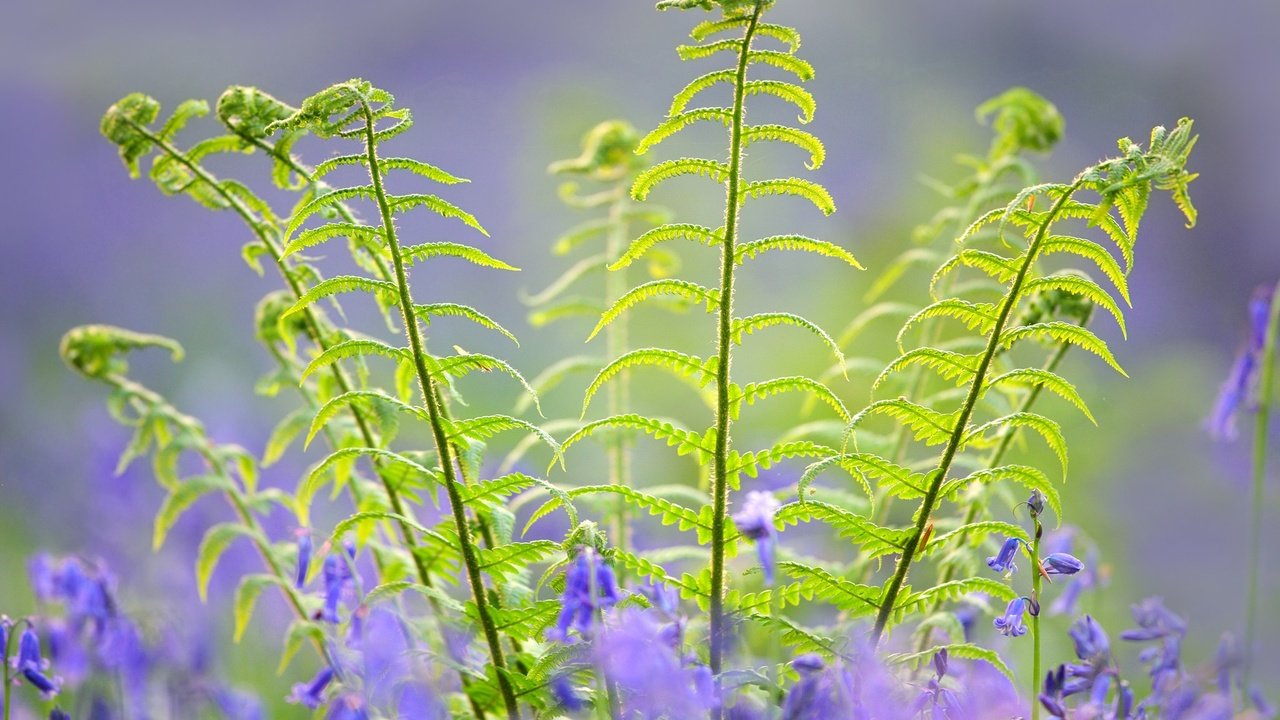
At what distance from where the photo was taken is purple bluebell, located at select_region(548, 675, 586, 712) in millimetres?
1354

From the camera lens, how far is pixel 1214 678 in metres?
1.72

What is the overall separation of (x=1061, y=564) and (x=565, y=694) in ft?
1.75

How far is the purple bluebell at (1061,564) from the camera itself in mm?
1403

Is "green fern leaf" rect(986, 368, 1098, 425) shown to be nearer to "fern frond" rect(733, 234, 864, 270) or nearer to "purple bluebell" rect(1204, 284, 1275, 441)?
"fern frond" rect(733, 234, 864, 270)

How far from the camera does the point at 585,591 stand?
1262 millimetres

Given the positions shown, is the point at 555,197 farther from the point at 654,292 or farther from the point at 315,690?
the point at 654,292

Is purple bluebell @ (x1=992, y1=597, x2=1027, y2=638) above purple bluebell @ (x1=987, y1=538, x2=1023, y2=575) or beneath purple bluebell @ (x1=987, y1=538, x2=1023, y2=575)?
beneath

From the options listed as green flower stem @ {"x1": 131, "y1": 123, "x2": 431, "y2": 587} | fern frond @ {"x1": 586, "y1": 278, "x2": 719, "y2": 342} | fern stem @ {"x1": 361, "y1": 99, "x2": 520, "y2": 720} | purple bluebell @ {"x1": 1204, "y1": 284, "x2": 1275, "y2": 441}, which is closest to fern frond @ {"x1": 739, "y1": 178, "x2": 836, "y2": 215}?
fern frond @ {"x1": 586, "y1": 278, "x2": 719, "y2": 342}

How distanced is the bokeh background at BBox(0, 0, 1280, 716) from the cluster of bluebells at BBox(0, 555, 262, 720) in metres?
0.27

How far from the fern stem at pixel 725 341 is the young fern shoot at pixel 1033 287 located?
150 mm

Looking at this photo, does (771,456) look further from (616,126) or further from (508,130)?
(508,130)

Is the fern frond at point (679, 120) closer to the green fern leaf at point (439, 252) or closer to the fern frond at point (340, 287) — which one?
the green fern leaf at point (439, 252)

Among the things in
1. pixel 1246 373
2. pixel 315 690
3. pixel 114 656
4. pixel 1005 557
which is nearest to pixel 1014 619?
pixel 1005 557

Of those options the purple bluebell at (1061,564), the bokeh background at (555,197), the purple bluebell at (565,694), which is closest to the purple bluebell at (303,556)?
the purple bluebell at (565,694)
